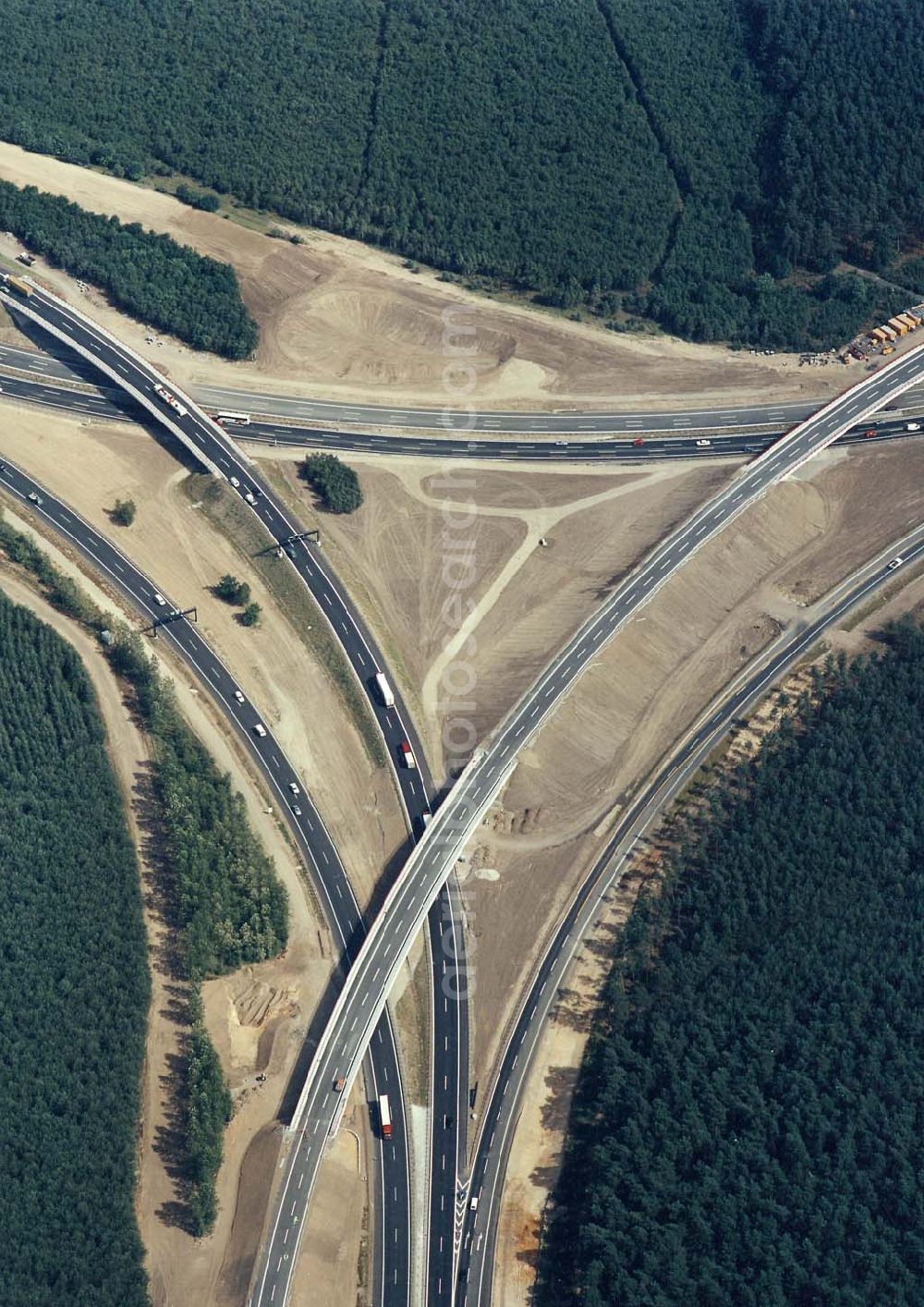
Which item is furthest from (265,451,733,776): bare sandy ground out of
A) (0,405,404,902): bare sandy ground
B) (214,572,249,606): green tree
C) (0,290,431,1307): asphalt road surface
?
(214,572,249,606): green tree

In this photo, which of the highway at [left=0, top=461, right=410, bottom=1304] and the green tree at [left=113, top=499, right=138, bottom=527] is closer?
the highway at [left=0, top=461, right=410, bottom=1304]

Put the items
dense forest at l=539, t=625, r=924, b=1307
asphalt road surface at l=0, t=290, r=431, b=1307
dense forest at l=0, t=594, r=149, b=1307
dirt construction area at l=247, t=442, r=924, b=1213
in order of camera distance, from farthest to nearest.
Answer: dirt construction area at l=247, t=442, r=924, b=1213, asphalt road surface at l=0, t=290, r=431, b=1307, dense forest at l=539, t=625, r=924, b=1307, dense forest at l=0, t=594, r=149, b=1307

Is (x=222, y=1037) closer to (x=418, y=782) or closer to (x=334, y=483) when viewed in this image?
(x=418, y=782)

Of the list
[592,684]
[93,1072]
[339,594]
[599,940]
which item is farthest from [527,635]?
[93,1072]

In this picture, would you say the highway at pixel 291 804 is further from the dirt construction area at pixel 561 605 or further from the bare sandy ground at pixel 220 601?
the dirt construction area at pixel 561 605

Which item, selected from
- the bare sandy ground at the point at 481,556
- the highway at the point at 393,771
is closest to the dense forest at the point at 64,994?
the highway at the point at 393,771

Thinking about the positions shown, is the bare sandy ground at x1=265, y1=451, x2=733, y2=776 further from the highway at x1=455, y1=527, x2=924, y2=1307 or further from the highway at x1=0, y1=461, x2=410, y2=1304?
the highway at x1=455, y1=527, x2=924, y2=1307

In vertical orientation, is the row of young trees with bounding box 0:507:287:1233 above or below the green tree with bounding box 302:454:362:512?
below

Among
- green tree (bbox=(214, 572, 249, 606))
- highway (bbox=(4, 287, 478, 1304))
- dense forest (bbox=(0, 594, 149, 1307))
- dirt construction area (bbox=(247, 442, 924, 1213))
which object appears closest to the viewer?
dense forest (bbox=(0, 594, 149, 1307))
